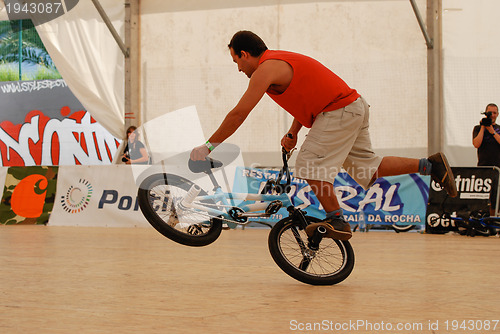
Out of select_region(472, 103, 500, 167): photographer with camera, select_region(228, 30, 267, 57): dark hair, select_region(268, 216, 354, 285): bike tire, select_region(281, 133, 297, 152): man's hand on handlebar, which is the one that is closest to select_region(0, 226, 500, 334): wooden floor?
select_region(268, 216, 354, 285): bike tire

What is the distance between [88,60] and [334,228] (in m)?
7.12

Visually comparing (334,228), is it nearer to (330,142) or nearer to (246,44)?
(330,142)

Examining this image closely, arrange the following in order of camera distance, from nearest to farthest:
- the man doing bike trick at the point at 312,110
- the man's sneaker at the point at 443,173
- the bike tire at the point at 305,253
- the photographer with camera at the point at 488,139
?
the man doing bike trick at the point at 312,110 → the bike tire at the point at 305,253 → the man's sneaker at the point at 443,173 → the photographer with camera at the point at 488,139

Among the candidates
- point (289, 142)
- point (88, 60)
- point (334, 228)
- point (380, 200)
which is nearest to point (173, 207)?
point (289, 142)

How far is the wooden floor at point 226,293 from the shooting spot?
200 cm

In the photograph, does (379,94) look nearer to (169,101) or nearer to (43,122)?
(169,101)

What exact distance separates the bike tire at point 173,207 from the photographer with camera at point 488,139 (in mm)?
5260

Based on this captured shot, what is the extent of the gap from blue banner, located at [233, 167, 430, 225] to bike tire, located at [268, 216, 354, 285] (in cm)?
423

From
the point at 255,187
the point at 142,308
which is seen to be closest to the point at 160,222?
the point at 142,308

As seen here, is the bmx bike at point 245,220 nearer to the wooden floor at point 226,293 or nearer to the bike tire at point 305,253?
the bike tire at point 305,253

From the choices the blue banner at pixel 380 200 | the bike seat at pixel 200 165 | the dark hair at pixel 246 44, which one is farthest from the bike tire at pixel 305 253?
the blue banner at pixel 380 200

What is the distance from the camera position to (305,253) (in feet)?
10.4

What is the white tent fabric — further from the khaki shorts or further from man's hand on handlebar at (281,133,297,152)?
the khaki shorts

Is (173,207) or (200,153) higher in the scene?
(200,153)
